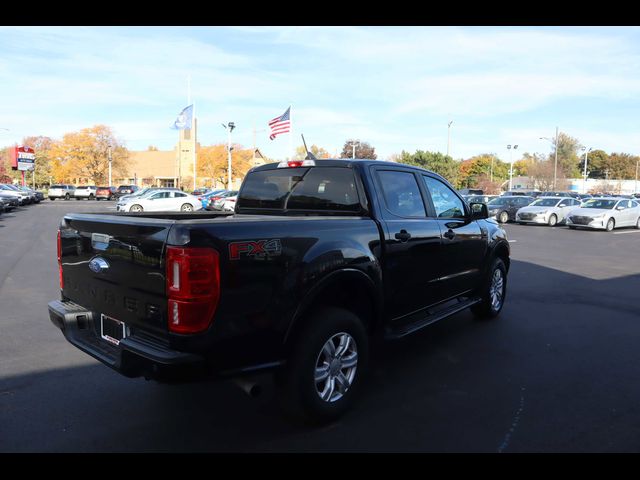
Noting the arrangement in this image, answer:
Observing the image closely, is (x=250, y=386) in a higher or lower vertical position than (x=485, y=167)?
lower

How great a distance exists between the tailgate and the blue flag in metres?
36.8

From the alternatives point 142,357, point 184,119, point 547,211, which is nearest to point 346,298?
point 142,357

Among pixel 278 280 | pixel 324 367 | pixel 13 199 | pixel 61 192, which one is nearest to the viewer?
pixel 278 280

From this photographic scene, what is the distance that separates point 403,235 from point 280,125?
27.5 metres

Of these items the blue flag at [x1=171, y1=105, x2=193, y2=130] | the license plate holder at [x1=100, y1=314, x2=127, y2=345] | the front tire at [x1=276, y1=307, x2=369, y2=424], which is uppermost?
the blue flag at [x1=171, y1=105, x2=193, y2=130]

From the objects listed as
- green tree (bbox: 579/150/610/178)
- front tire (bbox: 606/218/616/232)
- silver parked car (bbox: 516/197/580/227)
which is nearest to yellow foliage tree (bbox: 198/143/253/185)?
silver parked car (bbox: 516/197/580/227)

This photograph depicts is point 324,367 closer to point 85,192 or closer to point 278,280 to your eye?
point 278,280

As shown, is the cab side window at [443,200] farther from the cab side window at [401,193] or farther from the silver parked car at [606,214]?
the silver parked car at [606,214]

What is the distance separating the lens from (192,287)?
2.95 metres

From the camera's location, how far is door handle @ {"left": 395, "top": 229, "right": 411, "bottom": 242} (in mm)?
4454

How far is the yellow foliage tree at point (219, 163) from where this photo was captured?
232ft

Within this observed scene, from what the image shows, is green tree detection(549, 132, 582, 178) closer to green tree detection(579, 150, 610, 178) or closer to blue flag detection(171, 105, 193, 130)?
green tree detection(579, 150, 610, 178)

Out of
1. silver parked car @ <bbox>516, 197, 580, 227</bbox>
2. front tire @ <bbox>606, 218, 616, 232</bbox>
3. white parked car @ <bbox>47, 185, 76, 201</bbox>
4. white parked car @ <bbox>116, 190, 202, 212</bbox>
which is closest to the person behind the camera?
front tire @ <bbox>606, 218, 616, 232</bbox>

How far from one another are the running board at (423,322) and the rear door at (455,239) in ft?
0.48
